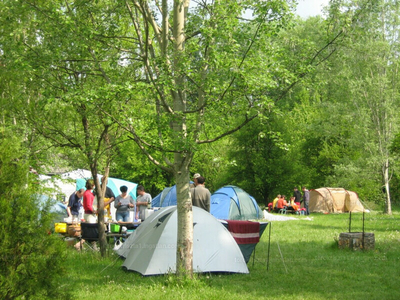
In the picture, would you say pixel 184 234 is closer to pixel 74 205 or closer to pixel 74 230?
pixel 74 230

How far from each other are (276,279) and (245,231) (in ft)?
4.92

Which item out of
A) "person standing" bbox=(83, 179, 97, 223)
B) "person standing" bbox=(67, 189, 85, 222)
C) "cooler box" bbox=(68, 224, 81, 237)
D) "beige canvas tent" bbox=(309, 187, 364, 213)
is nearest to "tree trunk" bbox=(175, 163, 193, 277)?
"cooler box" bbox=(68, 224, 81, 237)

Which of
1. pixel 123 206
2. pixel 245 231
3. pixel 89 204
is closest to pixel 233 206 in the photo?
pixel 123 206

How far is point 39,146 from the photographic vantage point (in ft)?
38.3

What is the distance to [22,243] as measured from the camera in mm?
5098

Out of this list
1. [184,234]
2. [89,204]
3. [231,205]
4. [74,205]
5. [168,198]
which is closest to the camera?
[184,234]

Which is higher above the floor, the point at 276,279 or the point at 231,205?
the point at 231,205

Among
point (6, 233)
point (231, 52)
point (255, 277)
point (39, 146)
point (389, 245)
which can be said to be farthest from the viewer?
point (389, 245)

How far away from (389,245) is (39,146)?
29.4 ft

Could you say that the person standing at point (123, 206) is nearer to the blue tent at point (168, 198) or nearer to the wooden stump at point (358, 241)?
the wooden stump at point (358, 241)

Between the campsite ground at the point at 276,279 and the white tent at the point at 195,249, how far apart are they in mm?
233

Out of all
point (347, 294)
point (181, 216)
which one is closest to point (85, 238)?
point (181, 216)

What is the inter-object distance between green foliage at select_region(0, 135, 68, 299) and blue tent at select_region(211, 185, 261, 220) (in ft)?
58.4

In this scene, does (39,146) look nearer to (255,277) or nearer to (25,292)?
(255,277)
